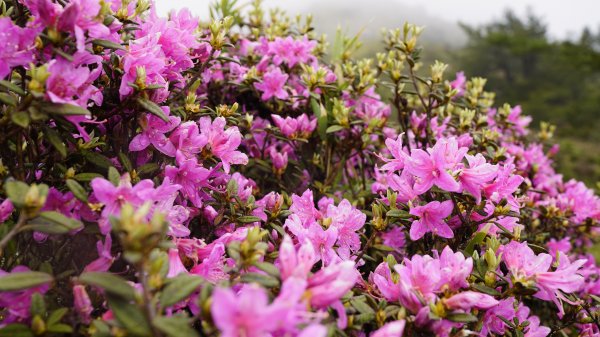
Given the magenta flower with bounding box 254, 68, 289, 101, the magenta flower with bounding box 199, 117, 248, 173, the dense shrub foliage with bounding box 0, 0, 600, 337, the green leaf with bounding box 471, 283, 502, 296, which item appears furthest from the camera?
the magenta flower with bounding box 254, 68, 289, 101

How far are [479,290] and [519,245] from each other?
211 millimetres

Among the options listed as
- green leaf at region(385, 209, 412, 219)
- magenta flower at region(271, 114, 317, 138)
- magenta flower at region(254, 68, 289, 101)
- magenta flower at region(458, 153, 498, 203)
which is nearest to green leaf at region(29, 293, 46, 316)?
green leaf at region(385, 209, 412, 219)

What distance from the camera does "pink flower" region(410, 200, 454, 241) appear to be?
4.94 ft

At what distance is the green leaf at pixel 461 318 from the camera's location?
1127 mm

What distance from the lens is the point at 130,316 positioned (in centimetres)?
91

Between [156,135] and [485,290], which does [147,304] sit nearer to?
[156,135]

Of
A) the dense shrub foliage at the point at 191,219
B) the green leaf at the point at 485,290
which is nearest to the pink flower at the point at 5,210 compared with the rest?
the dense shrub foliage at the point at 191,219

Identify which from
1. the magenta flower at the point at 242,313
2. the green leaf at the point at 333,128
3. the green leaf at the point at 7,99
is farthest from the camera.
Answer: the green leaf at the point at 333,128

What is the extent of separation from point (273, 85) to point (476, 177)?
116cm

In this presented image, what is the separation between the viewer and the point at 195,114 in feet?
5.56

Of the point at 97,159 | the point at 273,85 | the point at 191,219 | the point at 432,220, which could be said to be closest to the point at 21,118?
the point at 97,159

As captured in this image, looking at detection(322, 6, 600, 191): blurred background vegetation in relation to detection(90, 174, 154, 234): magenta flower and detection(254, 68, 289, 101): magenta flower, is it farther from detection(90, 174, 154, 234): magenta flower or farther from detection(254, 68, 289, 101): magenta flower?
detection(90, 174, 154, 234): magenta flower

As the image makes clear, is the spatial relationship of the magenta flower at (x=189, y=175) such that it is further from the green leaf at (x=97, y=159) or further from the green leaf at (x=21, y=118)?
the green leaf at (x=21, y=118)

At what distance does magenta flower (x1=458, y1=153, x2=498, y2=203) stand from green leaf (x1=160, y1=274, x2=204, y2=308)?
0.88 m
